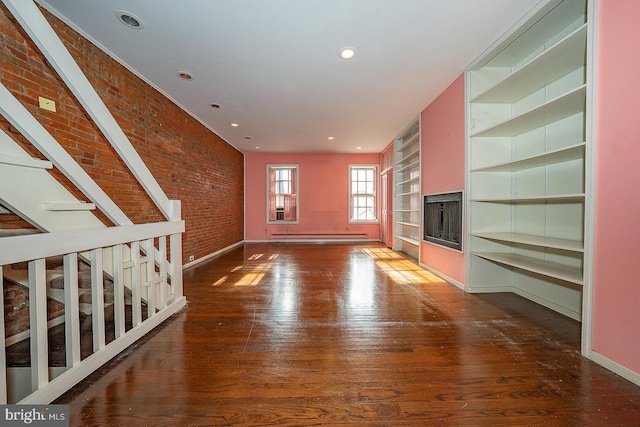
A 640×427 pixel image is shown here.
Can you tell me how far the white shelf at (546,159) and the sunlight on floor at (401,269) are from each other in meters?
1.63

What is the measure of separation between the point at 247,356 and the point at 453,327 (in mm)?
1715

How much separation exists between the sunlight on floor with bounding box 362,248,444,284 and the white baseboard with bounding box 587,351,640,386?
1797mm

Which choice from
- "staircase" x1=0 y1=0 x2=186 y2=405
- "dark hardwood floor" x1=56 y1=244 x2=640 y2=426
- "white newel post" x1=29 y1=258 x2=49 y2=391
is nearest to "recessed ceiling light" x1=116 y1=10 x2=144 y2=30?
"staircase" x1=0 y1=0 x2=186 y2=405

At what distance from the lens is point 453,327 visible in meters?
2.14

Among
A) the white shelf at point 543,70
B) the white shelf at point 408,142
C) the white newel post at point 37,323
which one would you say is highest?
the white shelf at point 408,142

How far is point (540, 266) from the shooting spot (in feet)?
7.69

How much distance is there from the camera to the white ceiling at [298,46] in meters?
2.07

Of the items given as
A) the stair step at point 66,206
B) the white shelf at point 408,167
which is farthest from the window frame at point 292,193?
the stair step at point 66,206

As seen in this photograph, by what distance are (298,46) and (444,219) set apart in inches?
113

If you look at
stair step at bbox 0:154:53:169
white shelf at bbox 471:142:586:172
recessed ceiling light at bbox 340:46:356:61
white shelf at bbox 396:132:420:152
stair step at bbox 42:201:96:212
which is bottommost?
stair step at bbox 42:201:96:212

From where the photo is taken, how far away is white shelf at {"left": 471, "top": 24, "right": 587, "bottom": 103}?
191 cm

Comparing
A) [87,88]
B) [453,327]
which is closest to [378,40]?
[87,88]

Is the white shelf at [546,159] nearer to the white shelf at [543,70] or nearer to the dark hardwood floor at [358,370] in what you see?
the white shelf at [543,70]

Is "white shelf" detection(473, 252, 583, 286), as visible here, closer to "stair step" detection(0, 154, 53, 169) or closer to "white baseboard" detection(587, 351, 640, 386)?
"white baseboard" detection(587, 351, 640, 386)
